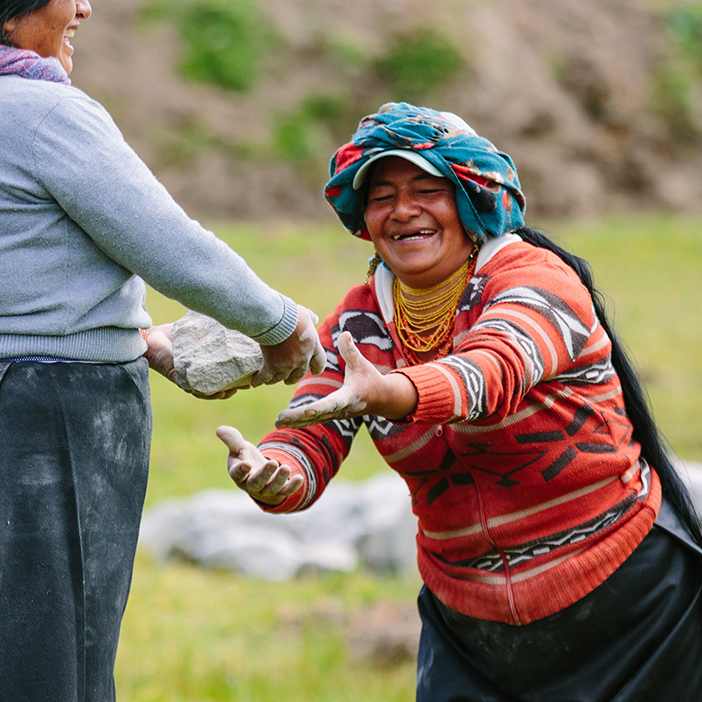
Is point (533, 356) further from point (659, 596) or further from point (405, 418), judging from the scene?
point (659, 596)

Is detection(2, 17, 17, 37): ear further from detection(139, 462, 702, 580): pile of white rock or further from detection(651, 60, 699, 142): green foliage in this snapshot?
detection(651, 60, 699, 142): green foliage

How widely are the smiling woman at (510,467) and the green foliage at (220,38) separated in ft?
48.2

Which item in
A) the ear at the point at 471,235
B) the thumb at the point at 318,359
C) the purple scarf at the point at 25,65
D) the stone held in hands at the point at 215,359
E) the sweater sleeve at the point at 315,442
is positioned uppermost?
the purple scarf at the point at 25,65

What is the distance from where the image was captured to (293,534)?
21.1 feet

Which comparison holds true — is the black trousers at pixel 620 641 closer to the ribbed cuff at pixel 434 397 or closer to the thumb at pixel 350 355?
the ribbed cuff at pixel 434 397

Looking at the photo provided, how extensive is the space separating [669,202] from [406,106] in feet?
53.2

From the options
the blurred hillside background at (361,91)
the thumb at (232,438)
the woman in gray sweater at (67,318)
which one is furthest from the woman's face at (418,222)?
the blurred hillside background at (361,91)

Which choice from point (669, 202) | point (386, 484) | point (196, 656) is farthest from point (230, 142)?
point (196, 656)

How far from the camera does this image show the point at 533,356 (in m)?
2.26

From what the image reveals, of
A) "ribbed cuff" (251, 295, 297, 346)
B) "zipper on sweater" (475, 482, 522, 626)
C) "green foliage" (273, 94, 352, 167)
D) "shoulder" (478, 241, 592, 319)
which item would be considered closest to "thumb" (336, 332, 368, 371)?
"ribbed cuff" (251, 295, 297, 346)

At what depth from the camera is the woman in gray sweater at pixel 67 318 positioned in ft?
6.56

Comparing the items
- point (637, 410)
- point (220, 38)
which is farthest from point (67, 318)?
point (220, 38)

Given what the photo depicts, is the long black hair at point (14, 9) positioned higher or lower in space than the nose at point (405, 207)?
higher

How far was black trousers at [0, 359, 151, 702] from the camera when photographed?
2076 mm
